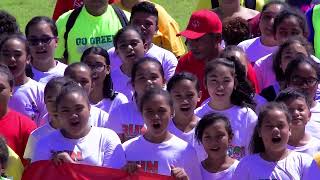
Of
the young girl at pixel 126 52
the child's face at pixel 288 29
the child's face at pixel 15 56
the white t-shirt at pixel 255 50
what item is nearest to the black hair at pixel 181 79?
the young girl at pixel 126 52

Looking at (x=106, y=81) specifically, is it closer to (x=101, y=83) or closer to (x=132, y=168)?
(x=101, y=83)

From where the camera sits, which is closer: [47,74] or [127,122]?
[127,122]

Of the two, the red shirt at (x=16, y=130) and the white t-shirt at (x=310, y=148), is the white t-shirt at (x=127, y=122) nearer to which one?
the red shirt at (x=16, y=130)

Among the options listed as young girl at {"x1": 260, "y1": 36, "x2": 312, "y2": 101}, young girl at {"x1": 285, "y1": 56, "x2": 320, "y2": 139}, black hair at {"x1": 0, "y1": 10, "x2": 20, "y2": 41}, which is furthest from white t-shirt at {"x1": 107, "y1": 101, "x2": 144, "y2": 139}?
black hair at {"x1": 0, "y1": 10, "x2": 20, "y2": 41}

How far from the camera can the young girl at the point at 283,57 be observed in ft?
31.6

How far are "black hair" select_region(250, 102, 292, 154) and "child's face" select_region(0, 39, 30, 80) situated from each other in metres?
2.58

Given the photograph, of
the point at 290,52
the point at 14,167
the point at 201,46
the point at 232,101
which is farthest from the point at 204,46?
the point at 14,167

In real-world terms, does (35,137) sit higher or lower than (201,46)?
lower

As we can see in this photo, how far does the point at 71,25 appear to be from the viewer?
1127cm

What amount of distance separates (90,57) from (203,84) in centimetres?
114

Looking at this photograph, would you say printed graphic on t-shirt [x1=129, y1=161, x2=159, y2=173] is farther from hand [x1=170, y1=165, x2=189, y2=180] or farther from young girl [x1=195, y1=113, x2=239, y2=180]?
young girl [x1=195, y1=113, x2=239, y2=180]

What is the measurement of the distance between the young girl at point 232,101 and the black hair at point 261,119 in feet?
1.61

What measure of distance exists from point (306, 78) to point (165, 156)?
167 centimetres

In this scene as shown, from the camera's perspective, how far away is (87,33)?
36.8 feet
